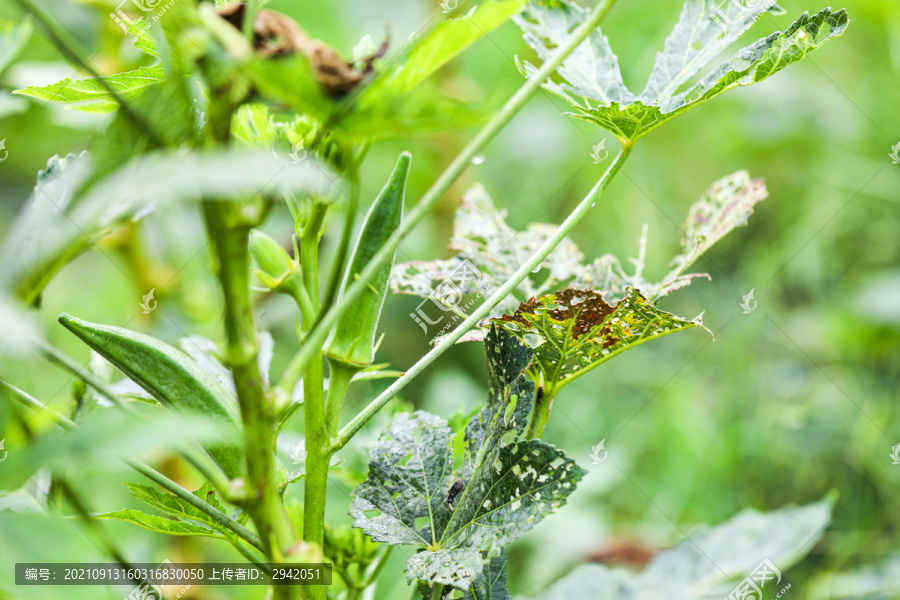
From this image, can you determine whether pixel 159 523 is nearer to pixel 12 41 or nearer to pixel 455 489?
pixel 455 489

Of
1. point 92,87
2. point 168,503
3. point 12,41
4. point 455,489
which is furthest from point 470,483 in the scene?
point 12,41

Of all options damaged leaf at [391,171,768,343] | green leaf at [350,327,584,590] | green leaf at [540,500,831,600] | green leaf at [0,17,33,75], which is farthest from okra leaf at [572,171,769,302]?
green leaf at [0,17,33,75]

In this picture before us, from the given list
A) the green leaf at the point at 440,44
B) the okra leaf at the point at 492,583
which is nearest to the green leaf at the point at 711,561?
the okra leaf at the point at 492,583

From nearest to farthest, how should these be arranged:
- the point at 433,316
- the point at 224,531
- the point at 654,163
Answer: the point at 224,531 < the point at 433,316 < the point at 654,163

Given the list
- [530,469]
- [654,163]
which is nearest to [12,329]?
[530,469]

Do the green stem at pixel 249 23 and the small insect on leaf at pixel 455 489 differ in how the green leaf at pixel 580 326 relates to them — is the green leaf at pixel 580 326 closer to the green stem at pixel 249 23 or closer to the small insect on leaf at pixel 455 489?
the small insect on leaf at pixel 455 489

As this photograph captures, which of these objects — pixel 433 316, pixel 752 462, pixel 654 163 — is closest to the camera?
pixel 752 462

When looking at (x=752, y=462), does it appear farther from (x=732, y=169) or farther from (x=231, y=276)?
(x=231, y=276)

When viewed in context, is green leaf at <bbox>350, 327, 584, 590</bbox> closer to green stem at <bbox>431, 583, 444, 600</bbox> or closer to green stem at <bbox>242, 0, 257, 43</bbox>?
green stem at <bbox>431, 583, 444, 600</bbox>
